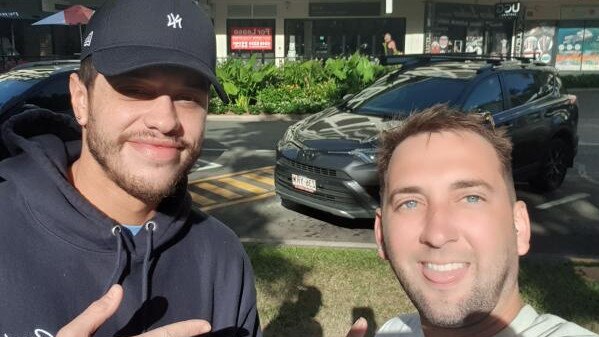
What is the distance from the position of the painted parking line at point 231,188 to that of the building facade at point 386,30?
18657 mm

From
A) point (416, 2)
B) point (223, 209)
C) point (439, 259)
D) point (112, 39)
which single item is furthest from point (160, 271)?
point (416, 2)

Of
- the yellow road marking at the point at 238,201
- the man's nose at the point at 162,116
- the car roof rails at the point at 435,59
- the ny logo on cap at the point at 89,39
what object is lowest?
the yellow road marking at the point at 238,201

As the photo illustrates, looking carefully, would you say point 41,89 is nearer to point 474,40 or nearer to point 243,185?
point 243,185

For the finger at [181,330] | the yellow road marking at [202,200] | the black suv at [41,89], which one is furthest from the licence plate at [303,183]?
the finger at [181,330]

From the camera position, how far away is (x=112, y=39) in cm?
157

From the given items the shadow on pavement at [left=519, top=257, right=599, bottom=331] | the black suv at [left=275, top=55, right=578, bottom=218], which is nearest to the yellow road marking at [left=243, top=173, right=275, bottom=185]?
the black suv at [left=275, top=55, right=578, bottom=218]

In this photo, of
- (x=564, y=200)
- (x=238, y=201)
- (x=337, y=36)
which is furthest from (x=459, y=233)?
(x=337, y=36)

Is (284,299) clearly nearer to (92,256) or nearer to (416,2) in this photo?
(92,256)

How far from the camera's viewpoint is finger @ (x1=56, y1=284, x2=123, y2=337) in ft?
3.83

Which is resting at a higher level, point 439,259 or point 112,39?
point 112,39

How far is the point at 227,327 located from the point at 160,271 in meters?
0.26

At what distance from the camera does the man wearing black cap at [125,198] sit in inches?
57.4

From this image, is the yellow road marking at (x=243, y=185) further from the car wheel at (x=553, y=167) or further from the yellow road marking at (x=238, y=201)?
the car wheel at (x=553, y=167)

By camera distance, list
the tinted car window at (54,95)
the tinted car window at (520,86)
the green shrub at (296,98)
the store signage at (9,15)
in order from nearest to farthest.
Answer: the tinted car window at (520,86) → the tinted car window at (54,95) → the green shrub at (296,98) → the store signage at (9,15)
